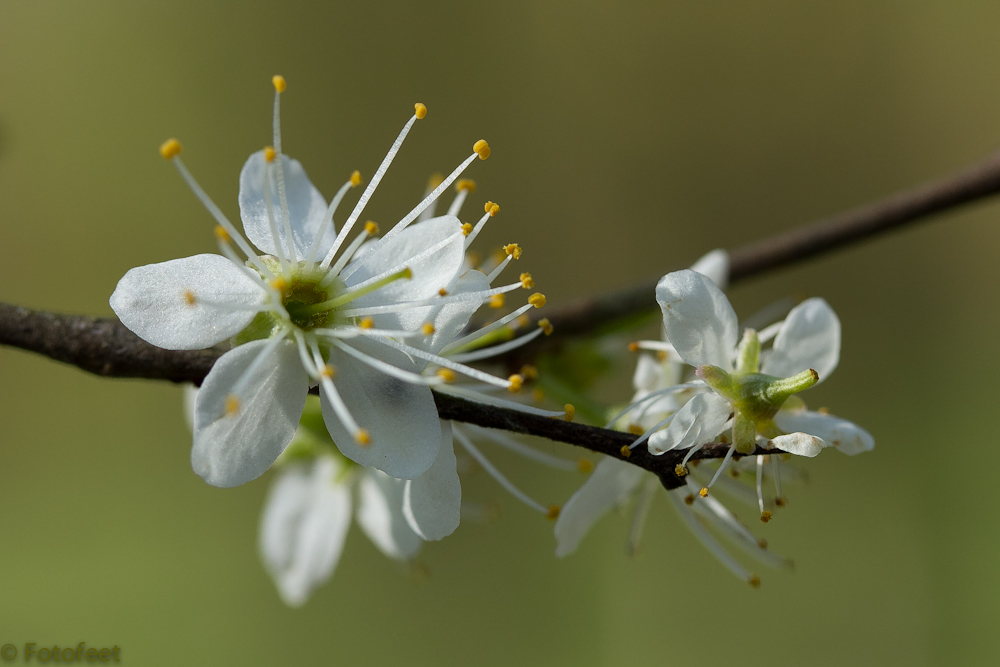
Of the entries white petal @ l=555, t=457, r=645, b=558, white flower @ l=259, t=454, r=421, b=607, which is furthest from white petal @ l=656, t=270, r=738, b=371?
white flower @ l=259, t=454, r=421, b=607

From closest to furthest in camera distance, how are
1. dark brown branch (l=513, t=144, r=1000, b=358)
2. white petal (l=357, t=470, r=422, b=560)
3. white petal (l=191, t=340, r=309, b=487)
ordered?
white petal (l=191, t=340, r=309, b=487) < white petal (l=357, t=470, r=422, b=560) < dark brown branch (l=513, t=144, r=1000, b=358)

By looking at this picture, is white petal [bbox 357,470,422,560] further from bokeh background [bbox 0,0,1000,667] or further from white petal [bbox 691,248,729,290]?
bokeh background [bbox 0,0,1000,667]

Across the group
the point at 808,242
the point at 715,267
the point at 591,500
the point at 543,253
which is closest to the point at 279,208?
the point at 591,500

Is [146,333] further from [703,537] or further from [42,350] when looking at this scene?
[703,537]

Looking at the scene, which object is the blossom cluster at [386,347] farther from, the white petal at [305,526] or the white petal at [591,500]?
the white petal at [305,526]

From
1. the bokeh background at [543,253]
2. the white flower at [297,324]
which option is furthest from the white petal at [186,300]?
the bokeh background at [543,253]

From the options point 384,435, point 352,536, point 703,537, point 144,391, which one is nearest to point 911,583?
point 352,536

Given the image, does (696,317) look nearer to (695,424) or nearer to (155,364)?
(695,424)
